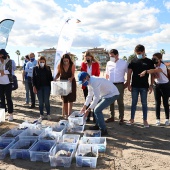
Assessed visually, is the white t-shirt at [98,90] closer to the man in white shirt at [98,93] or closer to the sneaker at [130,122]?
the man in white shirt at [98,93]

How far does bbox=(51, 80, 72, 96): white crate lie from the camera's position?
5.93 metres

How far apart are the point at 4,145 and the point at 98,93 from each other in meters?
2.04

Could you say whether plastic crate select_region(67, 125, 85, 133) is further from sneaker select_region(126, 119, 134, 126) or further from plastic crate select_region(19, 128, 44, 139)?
sneaker select_region(126, 119, 134, 126)

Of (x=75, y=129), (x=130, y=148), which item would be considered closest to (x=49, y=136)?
(x=75, y=129)

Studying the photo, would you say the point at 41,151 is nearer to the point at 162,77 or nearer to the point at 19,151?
the point at 19,151

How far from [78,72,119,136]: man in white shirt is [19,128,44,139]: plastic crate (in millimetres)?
1066

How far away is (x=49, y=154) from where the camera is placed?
3.84 m

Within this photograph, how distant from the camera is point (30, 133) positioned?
5.03 m

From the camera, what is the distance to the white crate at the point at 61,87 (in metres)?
5.93

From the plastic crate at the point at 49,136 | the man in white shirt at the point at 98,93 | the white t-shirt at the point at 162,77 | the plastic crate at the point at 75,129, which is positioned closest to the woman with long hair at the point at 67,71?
the plastic crate at the point at 75,129

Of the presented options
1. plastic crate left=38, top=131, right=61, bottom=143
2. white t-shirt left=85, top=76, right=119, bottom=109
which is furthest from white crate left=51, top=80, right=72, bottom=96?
plastic crate left=38, top=131, right=61, bottom=143

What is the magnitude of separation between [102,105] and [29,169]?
2.00 meters

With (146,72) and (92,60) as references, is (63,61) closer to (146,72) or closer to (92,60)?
(92,60)

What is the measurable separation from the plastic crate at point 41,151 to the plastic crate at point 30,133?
329mm
